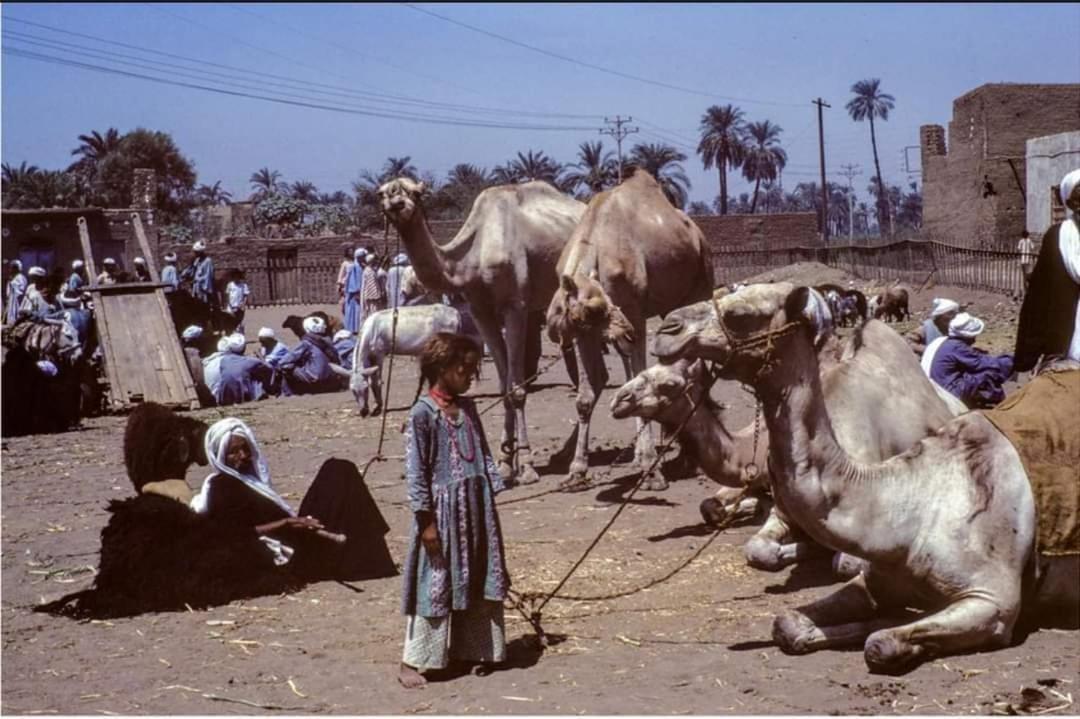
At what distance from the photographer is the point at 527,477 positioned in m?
11.5

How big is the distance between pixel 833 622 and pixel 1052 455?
4.01 ft

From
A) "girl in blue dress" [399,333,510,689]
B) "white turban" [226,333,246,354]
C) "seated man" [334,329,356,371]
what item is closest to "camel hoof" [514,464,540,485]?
"girl in blue dress" [399,333,510,689]

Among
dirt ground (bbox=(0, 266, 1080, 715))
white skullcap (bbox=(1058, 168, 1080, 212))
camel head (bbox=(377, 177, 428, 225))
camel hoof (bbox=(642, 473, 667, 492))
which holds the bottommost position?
dirt ground (bbox=(0, 266, 1080, 715))

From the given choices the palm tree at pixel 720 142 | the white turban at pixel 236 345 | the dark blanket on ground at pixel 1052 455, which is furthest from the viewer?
the palm tree at pixel 720 142

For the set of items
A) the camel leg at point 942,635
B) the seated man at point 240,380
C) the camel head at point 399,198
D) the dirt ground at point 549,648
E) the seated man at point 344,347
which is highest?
Answer: the camel head at point 399,198

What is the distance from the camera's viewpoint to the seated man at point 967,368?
10383 mm

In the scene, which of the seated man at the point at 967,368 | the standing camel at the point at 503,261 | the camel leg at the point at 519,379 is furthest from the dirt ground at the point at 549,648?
the seated man at the point at 967,368

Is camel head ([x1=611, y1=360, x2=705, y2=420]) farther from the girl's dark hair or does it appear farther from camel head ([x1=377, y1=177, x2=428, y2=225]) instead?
camel head ([x1=377, y1=177, x2=428, y2=225])

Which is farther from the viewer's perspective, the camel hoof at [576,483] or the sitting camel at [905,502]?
the camel hoof at [576,483]

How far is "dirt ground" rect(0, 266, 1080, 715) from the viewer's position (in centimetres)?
563

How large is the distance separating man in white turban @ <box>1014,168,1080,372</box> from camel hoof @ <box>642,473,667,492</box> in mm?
3832

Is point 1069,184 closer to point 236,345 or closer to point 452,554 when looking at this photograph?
point 452,554

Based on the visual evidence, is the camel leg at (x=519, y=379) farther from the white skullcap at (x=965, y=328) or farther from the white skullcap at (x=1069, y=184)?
the white skullcap at (x=1069, y=184)

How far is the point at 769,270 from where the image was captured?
47.2 meters
